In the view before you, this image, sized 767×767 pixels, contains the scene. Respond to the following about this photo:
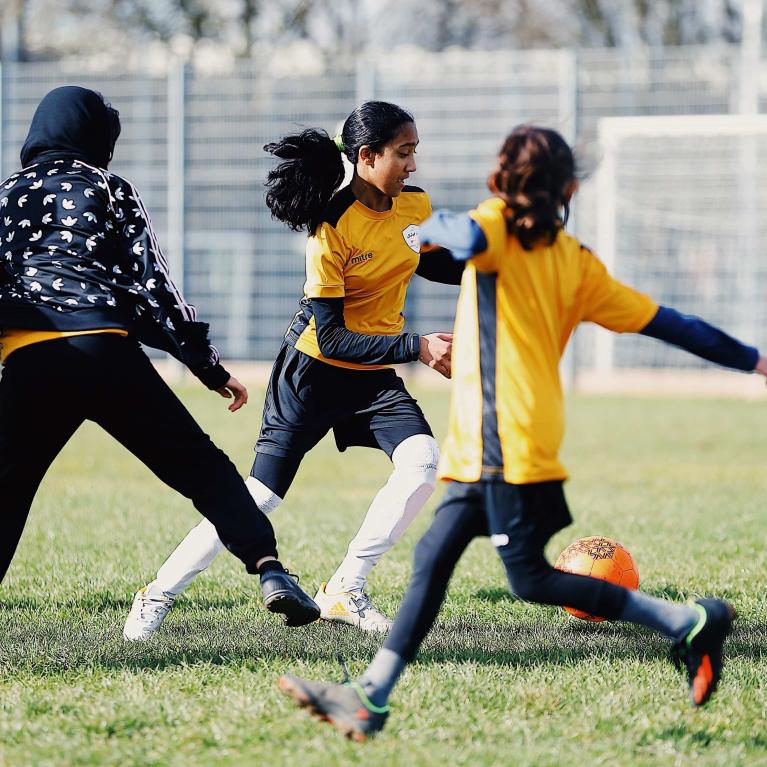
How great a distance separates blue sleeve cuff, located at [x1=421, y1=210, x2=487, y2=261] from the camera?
3.45m

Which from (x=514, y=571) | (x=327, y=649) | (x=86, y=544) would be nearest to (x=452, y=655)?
(x=327, y=649)

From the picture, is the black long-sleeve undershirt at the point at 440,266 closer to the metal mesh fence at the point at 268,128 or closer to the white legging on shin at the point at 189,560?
the white legging on shin at the point at 189,560

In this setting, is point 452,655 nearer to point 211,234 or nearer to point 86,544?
point 86,544

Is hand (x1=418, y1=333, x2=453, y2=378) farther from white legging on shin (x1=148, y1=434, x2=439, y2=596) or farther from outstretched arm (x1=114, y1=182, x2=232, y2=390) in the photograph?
outstretched arm (x1=114, y1=182, x2=232, y2=390)

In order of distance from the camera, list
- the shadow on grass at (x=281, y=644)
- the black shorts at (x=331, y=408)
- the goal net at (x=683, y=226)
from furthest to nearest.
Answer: the goal net at (x=683, y=226), the black shorts at (x=331, y=408), the shadow on grass at (x=281, y=644)

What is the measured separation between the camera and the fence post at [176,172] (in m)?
20.1

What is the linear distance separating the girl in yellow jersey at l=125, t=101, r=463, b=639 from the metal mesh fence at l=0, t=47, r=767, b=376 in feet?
47.0

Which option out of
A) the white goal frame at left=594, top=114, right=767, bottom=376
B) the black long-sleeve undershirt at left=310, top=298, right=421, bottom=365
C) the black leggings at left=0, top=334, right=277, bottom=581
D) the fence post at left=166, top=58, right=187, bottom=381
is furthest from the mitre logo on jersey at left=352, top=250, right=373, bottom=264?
the fence post at left=166, top=58, right=187, bottom=381

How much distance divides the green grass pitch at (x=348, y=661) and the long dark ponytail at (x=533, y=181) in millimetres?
1487

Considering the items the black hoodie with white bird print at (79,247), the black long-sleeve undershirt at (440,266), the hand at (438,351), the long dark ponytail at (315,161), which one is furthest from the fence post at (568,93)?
the black hoodie with white bird print at (79,247)

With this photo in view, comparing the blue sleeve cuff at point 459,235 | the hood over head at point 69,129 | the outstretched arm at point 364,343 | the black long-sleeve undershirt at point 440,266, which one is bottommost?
the outstretched arm at point 364,343

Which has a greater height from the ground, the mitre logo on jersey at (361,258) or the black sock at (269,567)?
the mitre logo on jersey at (361,258)

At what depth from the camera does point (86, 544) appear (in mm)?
7422

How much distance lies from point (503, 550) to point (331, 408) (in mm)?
1649
